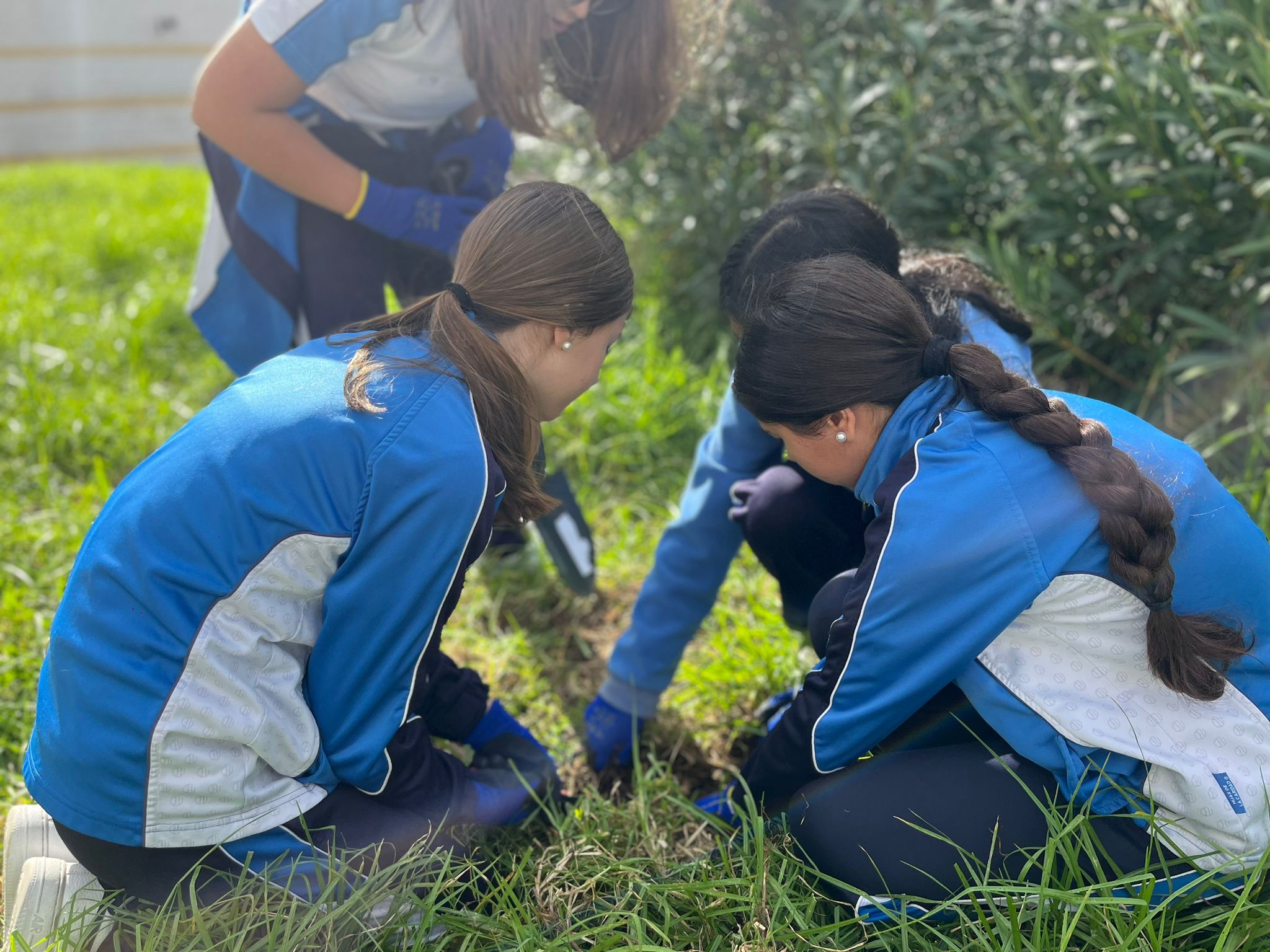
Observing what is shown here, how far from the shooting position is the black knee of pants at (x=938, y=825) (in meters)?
1.42

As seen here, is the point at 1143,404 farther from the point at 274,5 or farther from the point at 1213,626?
the point at 274,5

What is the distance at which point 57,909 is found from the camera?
1376 millimetres

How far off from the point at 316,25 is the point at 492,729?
47.1 inches

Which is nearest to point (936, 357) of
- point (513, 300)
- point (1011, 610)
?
point (1011, 610)

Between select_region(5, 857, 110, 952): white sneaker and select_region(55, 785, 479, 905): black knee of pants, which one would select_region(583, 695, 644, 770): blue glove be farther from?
select_region(5, 857, 110, 952): white sneaker

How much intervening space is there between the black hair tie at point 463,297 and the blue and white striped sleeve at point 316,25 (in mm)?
660

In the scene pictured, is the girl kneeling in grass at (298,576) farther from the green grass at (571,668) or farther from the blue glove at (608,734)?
the blue glove at (608,734)

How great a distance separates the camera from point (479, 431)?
135 cm

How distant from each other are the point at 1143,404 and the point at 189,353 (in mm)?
2922

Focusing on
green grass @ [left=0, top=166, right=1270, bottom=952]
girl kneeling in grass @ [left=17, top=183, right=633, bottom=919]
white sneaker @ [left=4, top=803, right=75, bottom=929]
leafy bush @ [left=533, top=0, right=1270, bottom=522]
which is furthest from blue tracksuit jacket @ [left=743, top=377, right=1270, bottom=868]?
white sneaker @ [left=4, top=803, right=75, bottom=929]

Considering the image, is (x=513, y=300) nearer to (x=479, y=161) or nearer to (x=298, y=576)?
(x=298, y=576)

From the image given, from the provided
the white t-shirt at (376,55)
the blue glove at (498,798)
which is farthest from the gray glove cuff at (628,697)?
the white t-shirt at (376,55)

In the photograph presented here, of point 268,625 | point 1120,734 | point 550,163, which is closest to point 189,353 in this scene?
point 550,163

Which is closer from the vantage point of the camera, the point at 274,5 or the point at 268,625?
the point at 268,625
